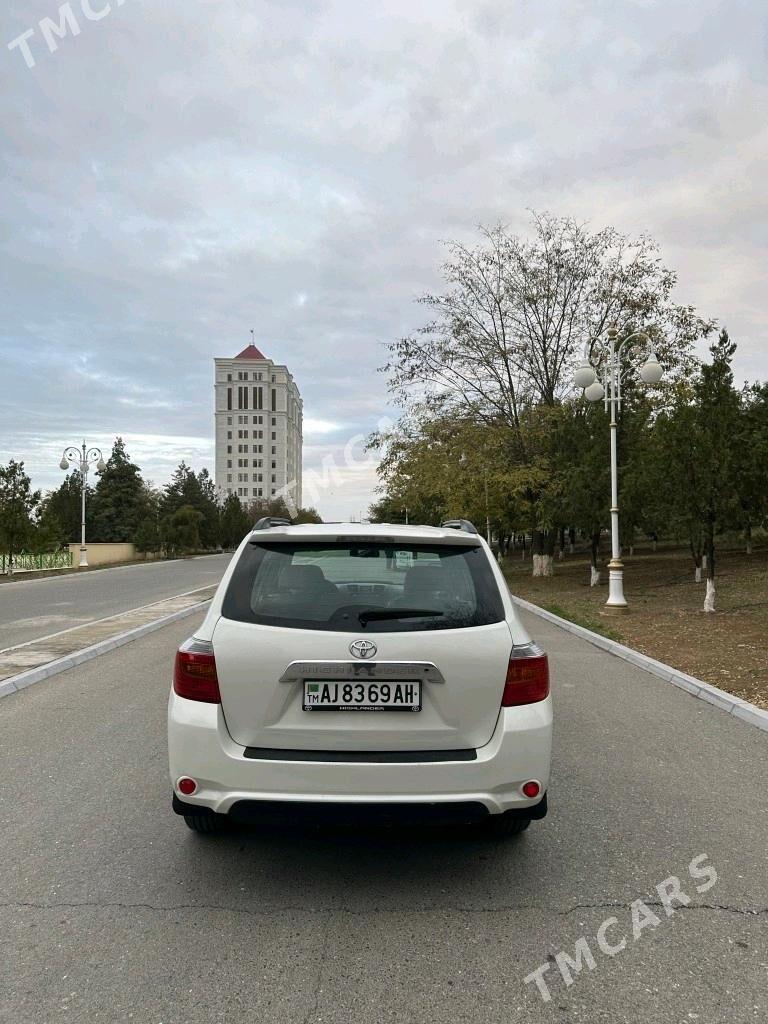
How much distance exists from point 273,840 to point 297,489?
6786 inches

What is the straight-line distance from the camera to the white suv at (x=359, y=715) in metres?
3.29

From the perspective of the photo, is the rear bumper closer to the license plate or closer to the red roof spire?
the license plate

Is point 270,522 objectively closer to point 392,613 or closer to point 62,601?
point 392,613

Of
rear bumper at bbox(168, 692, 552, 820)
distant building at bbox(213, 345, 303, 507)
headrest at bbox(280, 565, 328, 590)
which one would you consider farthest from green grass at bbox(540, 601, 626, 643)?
distant building at bbox(213, 345, 303, 507)

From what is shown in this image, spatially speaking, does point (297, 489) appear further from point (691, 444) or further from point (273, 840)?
point (273, 840)

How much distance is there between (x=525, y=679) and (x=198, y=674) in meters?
1.46

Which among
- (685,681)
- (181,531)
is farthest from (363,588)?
(181,531)

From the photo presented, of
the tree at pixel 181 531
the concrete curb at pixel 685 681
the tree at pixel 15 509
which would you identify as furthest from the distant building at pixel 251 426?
the concrete curb at pixel 685 681

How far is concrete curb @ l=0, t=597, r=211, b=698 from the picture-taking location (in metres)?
8.39

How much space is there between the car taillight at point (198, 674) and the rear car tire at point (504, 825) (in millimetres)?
1364

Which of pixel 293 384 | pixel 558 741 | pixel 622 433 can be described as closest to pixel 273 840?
pixel 558 741

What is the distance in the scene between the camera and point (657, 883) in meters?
3.56

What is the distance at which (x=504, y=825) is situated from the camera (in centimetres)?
377

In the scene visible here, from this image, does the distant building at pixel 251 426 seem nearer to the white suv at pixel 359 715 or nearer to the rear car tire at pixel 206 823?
the rear car tire at pixel 206 823
